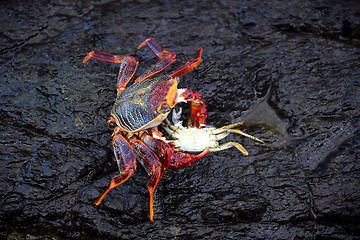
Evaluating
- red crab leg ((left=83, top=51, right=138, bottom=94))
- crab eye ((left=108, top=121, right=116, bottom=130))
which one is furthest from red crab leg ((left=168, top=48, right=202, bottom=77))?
crab eye ((left=108, top=121, right=116, bottom=130))

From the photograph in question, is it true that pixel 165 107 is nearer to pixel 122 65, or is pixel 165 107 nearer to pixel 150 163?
pixel 150 163

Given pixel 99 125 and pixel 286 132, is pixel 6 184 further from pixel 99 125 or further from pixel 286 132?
pixel 286 132

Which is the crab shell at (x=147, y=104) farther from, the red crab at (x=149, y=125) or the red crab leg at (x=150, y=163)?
the red crab leg at (x=150, y=163)

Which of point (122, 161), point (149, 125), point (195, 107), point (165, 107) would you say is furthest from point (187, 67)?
point (122, 161)

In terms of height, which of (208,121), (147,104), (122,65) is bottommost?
(208,121)

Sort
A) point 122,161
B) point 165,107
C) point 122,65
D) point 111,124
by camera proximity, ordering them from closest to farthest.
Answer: point 165,107 → point 122,161 → point 111,124 → point 122,65

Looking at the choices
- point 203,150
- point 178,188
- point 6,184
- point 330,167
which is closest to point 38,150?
point 6,184

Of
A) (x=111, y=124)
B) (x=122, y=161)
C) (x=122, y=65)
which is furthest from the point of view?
(x=122, y=65)

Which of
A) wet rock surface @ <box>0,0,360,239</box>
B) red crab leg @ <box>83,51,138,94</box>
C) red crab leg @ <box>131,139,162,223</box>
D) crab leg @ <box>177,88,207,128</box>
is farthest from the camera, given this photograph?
red crab leg @ <box>83,51,138,94</box>

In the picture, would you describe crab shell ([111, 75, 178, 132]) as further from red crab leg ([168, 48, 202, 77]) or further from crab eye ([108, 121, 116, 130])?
red crab leg ([168, 48, 202, 77])
